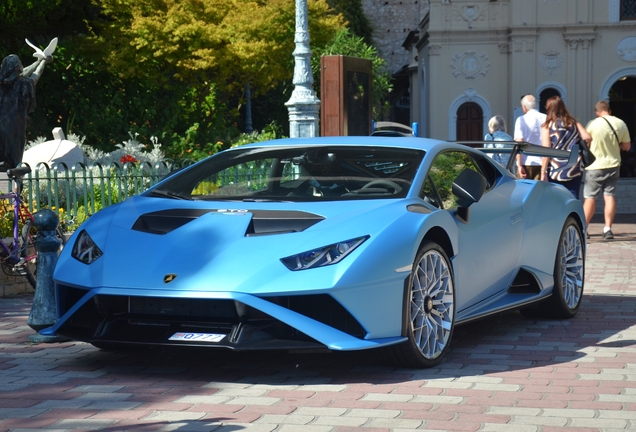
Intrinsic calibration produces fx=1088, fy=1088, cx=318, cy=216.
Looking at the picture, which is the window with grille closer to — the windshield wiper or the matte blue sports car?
the matte blue sports car

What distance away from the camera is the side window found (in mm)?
6426

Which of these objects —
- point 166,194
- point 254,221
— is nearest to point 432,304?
point 254,221

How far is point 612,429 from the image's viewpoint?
4605 mm

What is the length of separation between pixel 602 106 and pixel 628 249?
224 centimetres

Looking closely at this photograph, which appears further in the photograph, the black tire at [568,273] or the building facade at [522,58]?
the building facade at [522,58]

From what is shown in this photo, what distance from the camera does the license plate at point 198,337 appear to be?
17.8 feet

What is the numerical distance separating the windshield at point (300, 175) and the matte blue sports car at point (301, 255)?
0.01 metres

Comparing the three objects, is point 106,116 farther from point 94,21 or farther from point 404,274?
point 404,274

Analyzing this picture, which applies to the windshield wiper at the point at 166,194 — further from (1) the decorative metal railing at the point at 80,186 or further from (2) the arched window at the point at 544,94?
(2) the arched window at the point at 544,94

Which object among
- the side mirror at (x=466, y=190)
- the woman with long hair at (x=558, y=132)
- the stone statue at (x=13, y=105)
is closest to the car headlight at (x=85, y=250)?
the side mirror at (x=466, y=190)

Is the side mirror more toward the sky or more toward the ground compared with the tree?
more toward the ground

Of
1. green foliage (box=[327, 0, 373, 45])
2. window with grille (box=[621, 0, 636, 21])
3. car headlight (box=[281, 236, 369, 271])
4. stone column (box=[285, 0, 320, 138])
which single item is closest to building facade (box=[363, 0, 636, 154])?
window with grille (box=[621, 0, 636, 21])

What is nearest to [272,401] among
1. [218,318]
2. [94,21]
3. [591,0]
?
[218,318]

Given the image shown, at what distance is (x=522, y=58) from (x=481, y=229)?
32005 mm
